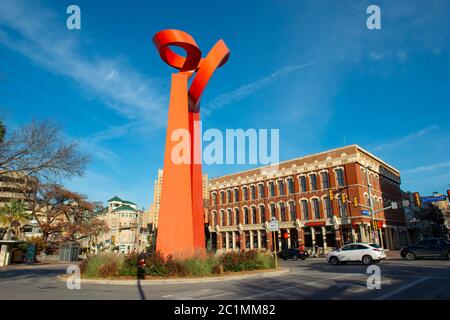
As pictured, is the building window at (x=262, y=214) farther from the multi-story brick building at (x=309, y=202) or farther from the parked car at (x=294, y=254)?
the parked car at (x=294, y=254)

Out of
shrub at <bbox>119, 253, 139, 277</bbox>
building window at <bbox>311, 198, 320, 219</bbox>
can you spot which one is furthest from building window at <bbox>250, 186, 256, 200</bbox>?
shrub at <bbox>119, 253, 139, 277</bbox>

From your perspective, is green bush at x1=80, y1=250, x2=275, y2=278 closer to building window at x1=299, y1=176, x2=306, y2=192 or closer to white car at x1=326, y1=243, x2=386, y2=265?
white car at x1=326, y1=243, x2=386, y2=265

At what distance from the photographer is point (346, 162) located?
41594 mm

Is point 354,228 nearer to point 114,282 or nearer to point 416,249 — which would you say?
point 416,249

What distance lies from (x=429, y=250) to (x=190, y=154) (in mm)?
19405

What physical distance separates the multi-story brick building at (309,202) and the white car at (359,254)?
12.4m

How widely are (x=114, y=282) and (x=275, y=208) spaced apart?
3763 cm

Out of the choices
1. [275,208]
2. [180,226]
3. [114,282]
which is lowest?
[114,282]

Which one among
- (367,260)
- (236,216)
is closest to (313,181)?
(236,216)

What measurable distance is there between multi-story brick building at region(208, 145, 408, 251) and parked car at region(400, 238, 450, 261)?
10.1 meters

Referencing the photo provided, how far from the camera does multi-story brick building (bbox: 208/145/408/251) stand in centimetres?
4078

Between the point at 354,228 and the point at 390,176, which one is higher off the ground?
the point at 390,176
